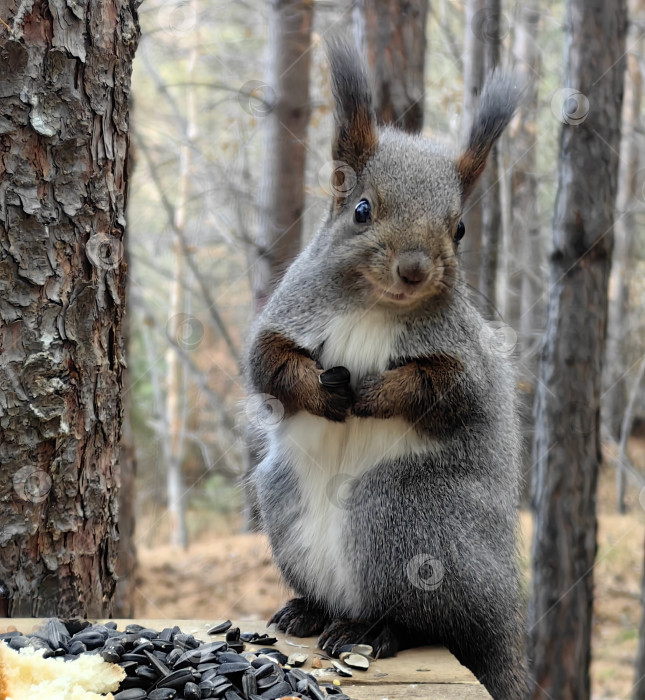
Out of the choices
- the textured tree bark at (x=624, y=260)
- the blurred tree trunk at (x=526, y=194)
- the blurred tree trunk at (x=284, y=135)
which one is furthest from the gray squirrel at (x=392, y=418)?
the textured tree bark at (x=624, y=260)

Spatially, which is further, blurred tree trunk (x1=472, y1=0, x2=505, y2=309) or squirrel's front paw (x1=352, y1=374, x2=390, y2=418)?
blurred tree trunk (x1=472, y1=0, x2=505, y2=309)

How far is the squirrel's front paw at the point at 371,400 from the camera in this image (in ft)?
10.6

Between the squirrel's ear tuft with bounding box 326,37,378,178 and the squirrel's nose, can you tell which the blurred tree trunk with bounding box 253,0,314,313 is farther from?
the squirrel's nose

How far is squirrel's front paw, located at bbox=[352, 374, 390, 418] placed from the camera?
3.22 meters

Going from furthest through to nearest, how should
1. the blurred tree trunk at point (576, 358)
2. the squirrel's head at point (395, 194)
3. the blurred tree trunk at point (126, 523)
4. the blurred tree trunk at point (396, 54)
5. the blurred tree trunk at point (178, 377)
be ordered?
1. the blurred tree trunk at point (178, 377)
2. the blurred tree trunk at point (126, 523)
3. the blurred tree trunk at point (576, 358)
4. the blurred tree trunk at point (396, 54)
5. the squirrel's head at point (395, 194)

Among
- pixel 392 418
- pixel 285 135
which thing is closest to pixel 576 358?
pixel 392 418

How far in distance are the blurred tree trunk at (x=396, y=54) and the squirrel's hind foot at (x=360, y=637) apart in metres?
3.24

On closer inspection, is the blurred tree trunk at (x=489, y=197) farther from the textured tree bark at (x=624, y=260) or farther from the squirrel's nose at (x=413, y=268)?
the textured tree bark at (x=624, y=260)

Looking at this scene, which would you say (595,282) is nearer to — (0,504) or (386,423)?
(386,423)

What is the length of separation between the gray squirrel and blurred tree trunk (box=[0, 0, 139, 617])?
0.75 m

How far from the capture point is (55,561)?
9.91 ft

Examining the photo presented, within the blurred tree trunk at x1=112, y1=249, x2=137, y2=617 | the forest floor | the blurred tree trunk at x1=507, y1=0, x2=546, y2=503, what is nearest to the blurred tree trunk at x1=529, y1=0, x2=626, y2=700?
the blurred tree trunk at x1=507, y1=0, x2=546, y2=503

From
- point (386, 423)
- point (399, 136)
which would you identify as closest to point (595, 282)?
point (399, 136)

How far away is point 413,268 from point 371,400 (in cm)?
55
